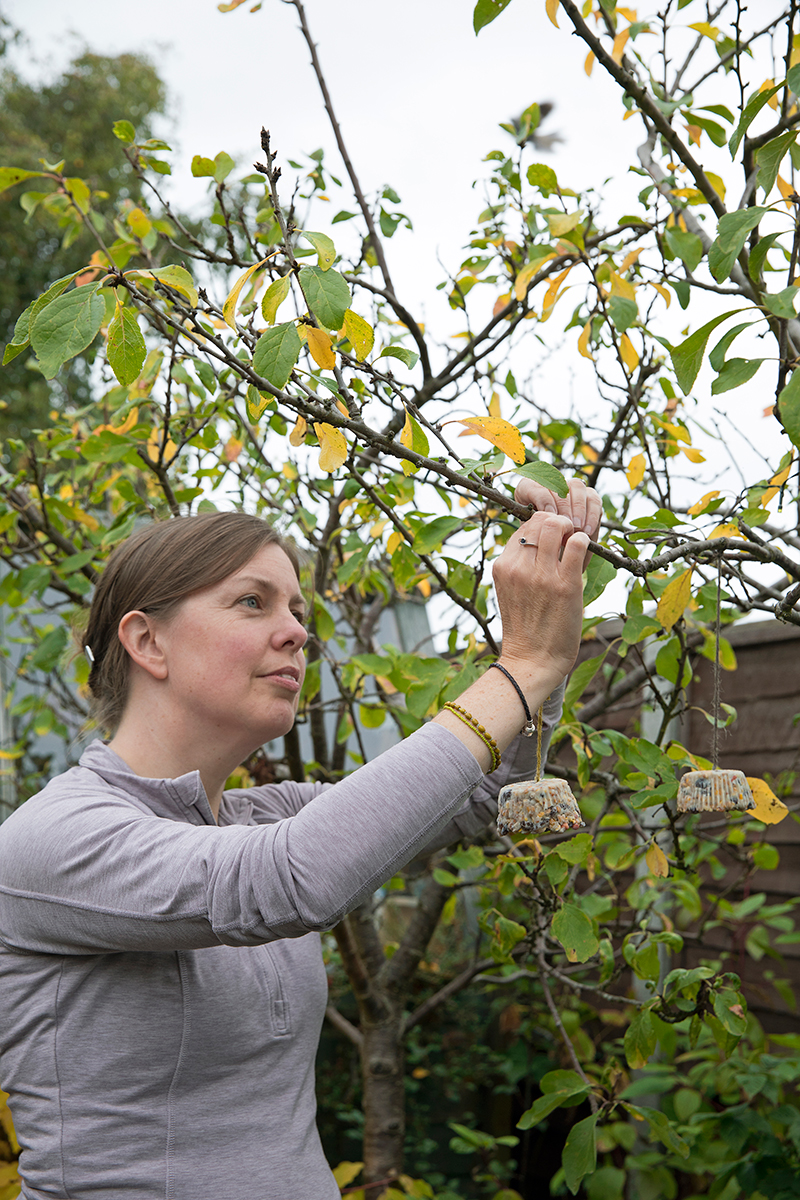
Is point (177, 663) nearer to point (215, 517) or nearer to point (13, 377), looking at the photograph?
point (215, 517)

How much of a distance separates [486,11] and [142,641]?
1000mm

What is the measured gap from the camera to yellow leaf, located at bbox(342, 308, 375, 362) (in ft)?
3.27

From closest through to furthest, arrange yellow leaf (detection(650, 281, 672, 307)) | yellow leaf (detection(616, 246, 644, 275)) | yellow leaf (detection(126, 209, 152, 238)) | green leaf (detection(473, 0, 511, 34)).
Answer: green leaf (detection(473, 0, 511, 34)), yellow leaf (detection(650, 281, 672, 307)), yellow leaf (detection(616, 246, 644, 275)), yellow leaf (detection(126, 209, 152, 238))

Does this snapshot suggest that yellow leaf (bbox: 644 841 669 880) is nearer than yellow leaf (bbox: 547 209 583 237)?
Yes

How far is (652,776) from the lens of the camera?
1468 mm

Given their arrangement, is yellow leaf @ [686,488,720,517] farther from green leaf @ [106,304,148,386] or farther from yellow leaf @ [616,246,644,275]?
green leaf @ [106,304,148,386]

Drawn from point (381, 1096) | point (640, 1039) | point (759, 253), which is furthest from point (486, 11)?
point (381, 1096)

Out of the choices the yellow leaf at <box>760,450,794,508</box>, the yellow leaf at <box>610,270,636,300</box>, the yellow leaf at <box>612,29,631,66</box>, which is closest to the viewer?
the yellow leaf at <box>760,450,794,508</box>

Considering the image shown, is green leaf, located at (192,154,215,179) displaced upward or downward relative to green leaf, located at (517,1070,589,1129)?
upward

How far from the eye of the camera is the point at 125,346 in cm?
101

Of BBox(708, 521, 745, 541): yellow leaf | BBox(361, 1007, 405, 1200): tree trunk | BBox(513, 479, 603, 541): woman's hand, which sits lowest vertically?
BBox(361, 1007, 405, 1200): tree trunk

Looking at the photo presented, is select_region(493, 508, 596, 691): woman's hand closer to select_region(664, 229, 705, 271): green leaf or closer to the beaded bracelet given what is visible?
the beaded bracelet

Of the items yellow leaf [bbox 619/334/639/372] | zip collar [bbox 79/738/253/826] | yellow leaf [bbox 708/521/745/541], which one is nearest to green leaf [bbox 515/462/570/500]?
yellow leaf [bbox 708/521/745/541]

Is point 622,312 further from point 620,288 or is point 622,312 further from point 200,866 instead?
point 200,866
